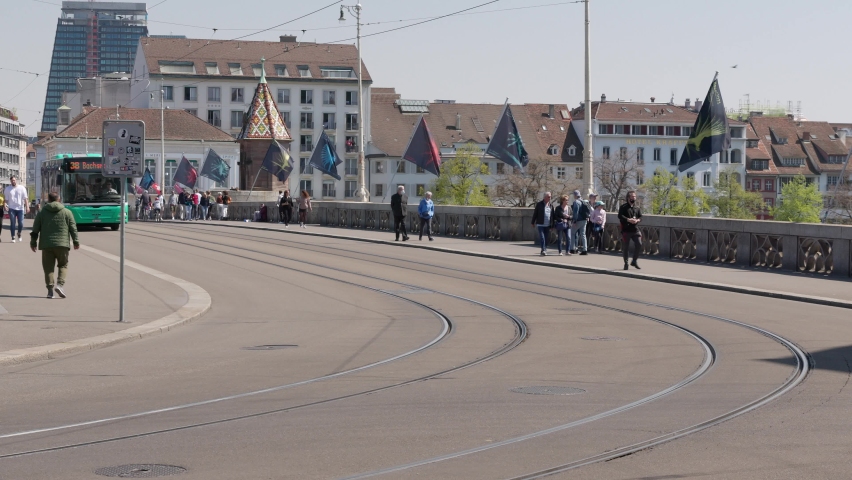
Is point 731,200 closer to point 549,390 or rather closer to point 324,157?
point 324,157

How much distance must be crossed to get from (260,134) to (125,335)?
58.7 metres

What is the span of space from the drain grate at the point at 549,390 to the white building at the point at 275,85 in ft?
394

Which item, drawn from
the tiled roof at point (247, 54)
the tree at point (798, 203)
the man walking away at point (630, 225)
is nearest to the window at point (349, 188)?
the tiled roof at point (247, 54)

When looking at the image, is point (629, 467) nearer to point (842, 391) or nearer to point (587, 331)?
point (842, 391)

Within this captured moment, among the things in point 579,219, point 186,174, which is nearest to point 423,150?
point 579,219

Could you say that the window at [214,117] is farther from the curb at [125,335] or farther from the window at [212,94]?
the curb at [125,335]

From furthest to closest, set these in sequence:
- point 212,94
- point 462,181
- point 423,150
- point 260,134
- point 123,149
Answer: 1. point 212,94
2. point 462,181
3. point 260,134
4. point 423,150
5. point 123,149

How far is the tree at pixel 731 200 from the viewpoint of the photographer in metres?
121

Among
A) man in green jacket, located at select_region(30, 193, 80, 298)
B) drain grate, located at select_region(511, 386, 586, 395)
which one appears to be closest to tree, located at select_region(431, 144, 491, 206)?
man in green jacket, located at select_region(30, 193, 80, 298)

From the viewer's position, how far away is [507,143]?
37.5 metres

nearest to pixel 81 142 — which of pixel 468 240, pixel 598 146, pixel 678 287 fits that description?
pixel 598 146

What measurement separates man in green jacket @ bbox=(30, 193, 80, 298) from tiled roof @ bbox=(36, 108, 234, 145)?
85.1 meters

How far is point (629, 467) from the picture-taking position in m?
7.08

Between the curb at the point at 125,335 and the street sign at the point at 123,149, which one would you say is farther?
the street sign at the point at 123,149
